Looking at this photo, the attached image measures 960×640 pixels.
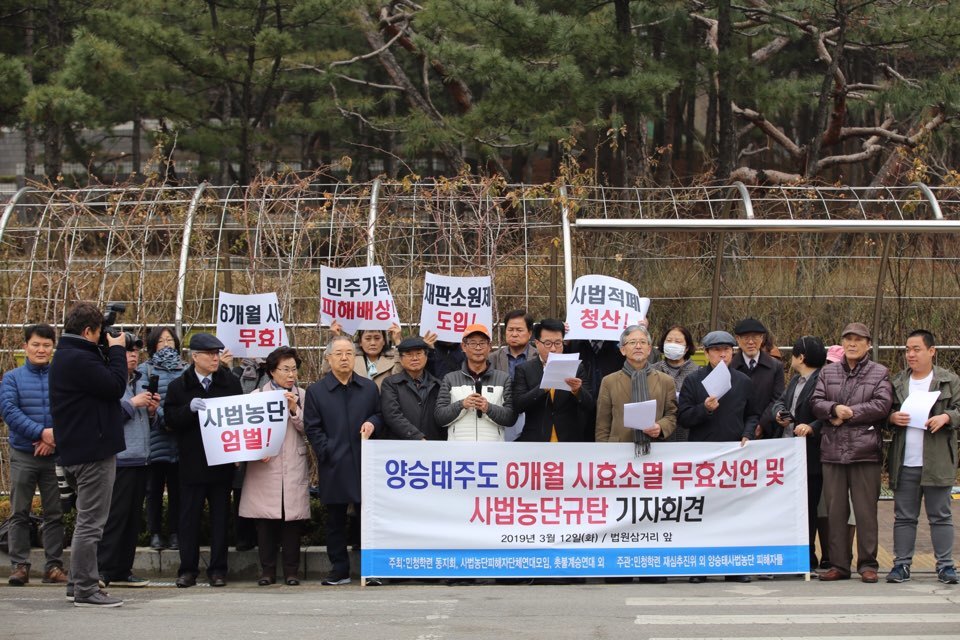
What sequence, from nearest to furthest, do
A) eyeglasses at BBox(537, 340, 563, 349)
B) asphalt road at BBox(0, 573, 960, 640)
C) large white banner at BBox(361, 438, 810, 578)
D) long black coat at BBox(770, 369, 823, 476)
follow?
asphalt road at BBox(0, 573, 960, 640)
large white banner at BBox(361, 438, 810, 578)
long black coat at BBox(770, 369, 823, 476)
eyeglasses at BBox(537, 340, 563, 349)

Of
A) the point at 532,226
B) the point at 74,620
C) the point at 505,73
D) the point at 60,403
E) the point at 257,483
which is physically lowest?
the point at 74,620

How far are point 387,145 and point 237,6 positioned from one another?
821 cm

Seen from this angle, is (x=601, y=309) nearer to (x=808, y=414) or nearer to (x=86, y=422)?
(x=808, y=414)

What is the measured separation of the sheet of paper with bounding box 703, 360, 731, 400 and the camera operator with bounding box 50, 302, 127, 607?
4304 mm

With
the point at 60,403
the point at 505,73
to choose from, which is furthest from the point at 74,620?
the point at 505,73

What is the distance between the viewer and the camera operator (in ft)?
28.7

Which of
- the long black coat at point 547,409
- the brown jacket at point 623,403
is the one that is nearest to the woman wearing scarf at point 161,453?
the long black coat at point 547,409

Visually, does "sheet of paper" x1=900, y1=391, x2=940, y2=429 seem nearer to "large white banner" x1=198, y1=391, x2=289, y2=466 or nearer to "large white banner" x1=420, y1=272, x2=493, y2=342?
"large white banner" x1=420, y1=272, x2=493, y2=342

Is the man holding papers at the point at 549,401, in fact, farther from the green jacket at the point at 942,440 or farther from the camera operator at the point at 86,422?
the camera operator at the point at 86,422

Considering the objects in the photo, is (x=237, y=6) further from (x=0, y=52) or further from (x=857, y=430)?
(x=857, y=430)

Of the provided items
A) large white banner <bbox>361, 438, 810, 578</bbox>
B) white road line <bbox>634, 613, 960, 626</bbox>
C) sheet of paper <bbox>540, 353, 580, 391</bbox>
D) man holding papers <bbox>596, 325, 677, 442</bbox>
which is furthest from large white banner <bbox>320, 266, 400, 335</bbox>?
white road line <bbox>634, 613, 960, 626</bbox>

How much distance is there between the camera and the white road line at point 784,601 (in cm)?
871

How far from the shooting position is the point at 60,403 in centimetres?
882

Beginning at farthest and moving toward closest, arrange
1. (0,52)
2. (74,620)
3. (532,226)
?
(0,52), (532,226), (74,620)
